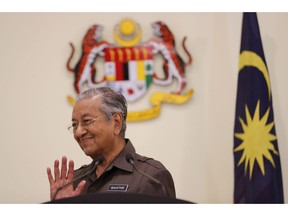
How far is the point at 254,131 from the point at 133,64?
1113 mm

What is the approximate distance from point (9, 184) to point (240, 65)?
2.10m

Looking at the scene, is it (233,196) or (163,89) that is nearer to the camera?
(233,196)

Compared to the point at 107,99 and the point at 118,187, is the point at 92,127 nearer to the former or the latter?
the point at 107,99

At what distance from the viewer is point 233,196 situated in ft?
11.5

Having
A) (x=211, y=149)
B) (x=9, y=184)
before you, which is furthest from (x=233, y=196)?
(x=9, y=184)

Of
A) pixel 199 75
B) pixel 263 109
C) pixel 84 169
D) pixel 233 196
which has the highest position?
pixel 199 75

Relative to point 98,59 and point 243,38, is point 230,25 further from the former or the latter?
point 98,59

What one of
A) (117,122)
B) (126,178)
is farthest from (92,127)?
(126,178)

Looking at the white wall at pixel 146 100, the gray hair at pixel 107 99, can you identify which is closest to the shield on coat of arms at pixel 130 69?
the white wall at pixel 146 100

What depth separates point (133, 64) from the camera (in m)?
3.78

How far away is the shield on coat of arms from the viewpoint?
3771 millimetres

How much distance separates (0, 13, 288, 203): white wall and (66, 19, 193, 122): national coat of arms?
0.21ft

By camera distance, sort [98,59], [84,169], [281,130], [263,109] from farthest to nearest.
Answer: [98,59]
[281,130]
[263,109]
[84,169]

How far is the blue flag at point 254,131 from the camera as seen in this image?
331cm
